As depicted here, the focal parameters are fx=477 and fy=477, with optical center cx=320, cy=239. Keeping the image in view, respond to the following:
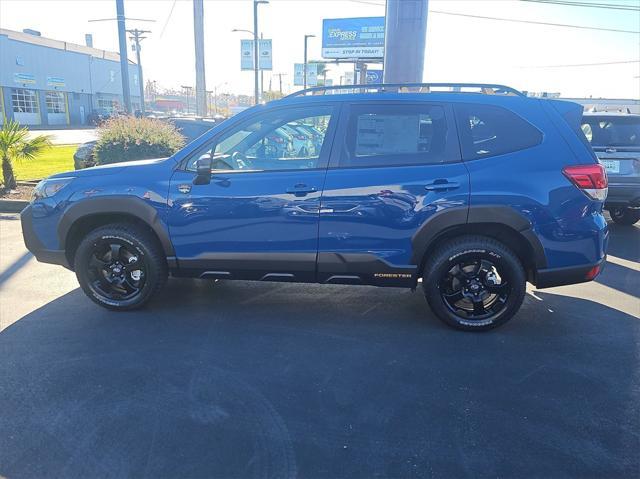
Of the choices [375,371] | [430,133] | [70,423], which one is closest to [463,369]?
[375,371]

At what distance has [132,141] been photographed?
376 inches

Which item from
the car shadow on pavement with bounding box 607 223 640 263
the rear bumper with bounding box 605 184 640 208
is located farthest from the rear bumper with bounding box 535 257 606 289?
the rear bumper with bounding box 605 184 640 208

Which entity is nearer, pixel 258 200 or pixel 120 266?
pixel 258 200

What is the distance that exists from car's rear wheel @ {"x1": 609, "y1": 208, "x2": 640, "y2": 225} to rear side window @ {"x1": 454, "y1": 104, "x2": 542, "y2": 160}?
→ 17.5ft

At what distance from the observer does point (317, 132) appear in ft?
13.2

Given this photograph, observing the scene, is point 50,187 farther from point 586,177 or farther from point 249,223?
point 586,177

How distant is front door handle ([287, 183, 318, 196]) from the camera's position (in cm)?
380

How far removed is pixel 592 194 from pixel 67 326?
4.38 meters

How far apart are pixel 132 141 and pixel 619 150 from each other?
857 cm

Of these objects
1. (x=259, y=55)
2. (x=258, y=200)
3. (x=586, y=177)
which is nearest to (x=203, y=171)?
(x=258, y=200)

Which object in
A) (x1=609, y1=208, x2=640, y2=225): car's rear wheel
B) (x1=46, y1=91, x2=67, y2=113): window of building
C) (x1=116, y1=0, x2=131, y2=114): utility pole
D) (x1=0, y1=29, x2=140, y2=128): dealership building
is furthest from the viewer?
(x1=46, y1=91, x2=67, y2=113): window of building

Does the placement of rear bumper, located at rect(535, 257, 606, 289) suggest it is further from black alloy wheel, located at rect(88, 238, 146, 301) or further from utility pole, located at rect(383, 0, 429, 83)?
utility pole, located at rect(383, 0, 429, 83)

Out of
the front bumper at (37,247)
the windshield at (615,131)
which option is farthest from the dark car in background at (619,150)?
the front bumper at (37,247)

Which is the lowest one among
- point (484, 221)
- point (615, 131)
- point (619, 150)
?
point (484, 221)
